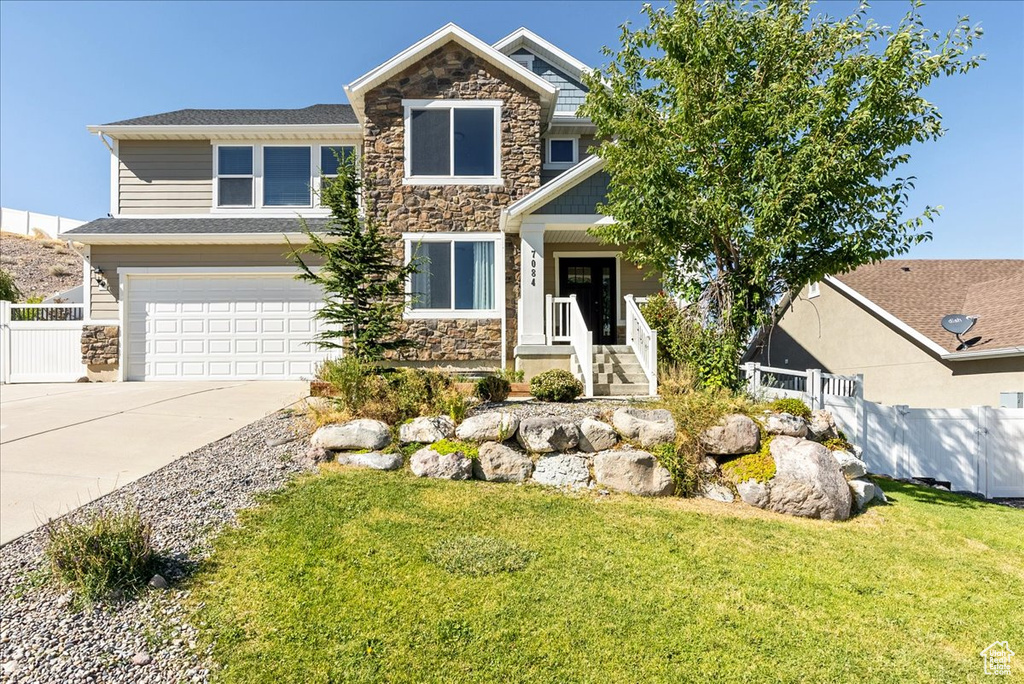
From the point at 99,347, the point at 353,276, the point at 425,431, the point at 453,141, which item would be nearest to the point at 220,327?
the point at 99,347

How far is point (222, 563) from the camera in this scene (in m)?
3.87

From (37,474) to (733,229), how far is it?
27.9 ft

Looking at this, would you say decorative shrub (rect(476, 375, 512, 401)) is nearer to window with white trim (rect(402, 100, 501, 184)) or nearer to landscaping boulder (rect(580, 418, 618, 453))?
landscaping boulder (rect(580, 418, 618, 453))

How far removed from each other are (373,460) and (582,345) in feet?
16.6

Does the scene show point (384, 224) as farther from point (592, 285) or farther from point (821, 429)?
point (821, 429)

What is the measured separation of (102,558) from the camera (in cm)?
352

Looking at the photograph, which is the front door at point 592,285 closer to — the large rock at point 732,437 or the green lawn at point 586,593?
the large rock at point 732,437

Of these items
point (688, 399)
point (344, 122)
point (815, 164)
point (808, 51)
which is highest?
point (344, 122)

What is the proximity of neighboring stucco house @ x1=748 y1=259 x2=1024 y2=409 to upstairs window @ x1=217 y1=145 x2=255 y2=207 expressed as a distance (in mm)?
12301

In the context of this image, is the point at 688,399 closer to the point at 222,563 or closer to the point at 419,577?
the point at 419,577

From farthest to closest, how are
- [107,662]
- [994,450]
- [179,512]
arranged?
1. [994,450]
2. [179,512]
3. [107,662]

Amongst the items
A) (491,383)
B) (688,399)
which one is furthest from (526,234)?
(688,399)

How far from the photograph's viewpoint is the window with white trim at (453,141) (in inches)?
468

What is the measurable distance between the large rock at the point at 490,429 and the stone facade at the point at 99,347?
10.6 m
